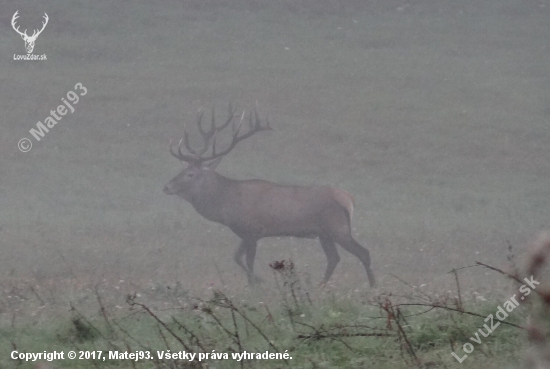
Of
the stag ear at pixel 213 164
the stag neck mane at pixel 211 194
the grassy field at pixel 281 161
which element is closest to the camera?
the grassy field at pixel 281 161

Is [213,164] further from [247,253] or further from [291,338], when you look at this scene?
[291,338]

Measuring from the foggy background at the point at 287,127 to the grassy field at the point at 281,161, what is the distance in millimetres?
71

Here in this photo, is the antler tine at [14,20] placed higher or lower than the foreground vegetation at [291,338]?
higher

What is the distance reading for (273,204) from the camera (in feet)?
36.4

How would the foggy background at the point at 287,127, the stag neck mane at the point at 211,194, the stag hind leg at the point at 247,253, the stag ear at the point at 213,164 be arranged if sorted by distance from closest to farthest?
the stag hind leg at the point at 247,253
the stag neck mane at the point at 211,194
the stag ear at the point at 213,164
the foggy background at the point at 287,127

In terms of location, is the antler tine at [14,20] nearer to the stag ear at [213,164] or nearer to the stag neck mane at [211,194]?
the stag ear at [213,164]

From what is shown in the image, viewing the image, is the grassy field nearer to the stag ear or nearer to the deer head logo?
the deer head logo

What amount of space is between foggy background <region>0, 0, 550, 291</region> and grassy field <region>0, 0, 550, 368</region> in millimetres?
71

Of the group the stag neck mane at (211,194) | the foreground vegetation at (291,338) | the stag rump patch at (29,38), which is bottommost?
the foreground vegetation at (291,338)

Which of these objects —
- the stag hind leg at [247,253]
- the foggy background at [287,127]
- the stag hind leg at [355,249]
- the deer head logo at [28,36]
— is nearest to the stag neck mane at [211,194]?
the stag hind leg at [247,253]

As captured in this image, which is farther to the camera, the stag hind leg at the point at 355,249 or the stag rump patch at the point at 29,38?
the stag rump patch at the point at 29,38

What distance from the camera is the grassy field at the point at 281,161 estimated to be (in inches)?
211

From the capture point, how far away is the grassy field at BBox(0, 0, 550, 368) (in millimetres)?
5348

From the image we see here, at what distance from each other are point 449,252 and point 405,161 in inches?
289
